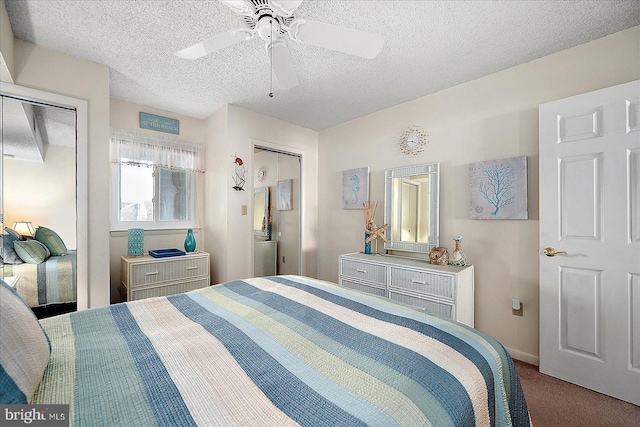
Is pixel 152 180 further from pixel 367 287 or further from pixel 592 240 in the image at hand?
pixel 592 240

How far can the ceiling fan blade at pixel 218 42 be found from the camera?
1492 mm

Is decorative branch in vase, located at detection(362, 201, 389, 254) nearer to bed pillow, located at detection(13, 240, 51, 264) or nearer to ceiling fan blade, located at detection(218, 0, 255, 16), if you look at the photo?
ceiling fan blade, located at detection(218, 0, 255, 16)

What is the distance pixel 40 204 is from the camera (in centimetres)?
210

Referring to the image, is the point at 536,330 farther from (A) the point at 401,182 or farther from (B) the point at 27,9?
(B) the point at 27,9

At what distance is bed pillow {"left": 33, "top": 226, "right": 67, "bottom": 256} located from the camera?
6.85 feet

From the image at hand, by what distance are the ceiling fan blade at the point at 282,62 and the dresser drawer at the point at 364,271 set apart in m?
1.93

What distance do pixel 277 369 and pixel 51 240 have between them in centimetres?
237

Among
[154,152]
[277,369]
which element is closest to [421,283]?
[277,369]

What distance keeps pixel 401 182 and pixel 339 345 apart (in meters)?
2.40

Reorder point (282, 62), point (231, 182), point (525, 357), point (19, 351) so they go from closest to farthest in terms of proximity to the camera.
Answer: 1. point (19, 351)
2. point (282, 62)
3. point (525, 357)
4. point (231, 182)

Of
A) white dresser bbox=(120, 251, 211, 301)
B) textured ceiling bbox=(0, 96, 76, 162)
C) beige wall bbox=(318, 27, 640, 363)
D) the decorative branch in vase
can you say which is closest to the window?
white dresser bbox=(120, 251, 211, 301)

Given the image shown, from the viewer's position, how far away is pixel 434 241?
2787 mm

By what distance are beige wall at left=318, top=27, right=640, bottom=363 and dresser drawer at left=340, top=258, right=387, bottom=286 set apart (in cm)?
74

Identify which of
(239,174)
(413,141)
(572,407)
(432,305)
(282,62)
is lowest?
(572,407)
